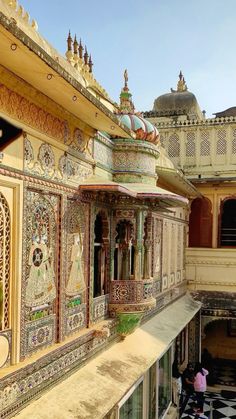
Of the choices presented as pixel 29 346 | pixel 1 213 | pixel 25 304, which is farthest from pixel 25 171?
pixel 29 346

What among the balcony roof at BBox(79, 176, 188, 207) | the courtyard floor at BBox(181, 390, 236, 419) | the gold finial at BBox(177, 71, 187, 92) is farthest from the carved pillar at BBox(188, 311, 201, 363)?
the gold finial at BBox(177, 71, 187, 92)

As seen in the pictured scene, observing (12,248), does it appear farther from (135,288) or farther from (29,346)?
(135,288)

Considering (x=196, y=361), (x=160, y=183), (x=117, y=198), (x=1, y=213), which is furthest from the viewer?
(x=196, y=361)

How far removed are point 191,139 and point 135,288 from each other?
9.34 metres

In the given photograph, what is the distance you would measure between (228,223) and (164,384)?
21.5 ft

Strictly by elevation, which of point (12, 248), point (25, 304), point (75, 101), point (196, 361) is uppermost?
point (75, 101)

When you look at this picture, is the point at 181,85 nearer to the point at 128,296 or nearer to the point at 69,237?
the point at 128,296

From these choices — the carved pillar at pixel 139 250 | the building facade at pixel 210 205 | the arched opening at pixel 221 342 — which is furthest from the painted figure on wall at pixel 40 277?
the arched opening at pixel 221 342

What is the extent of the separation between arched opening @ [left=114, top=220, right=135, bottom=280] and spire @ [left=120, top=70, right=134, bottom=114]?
2.15m

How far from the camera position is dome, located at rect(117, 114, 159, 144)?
7877 mm

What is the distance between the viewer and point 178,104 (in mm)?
18812

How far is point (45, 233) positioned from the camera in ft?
17.6

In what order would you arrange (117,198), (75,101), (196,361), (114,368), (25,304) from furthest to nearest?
(196,361) < (117,198) < (114,368) < (75,101) < (25,304)

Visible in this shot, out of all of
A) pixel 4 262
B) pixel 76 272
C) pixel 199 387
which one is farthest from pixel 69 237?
pixel 199 387
